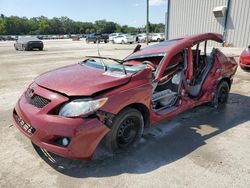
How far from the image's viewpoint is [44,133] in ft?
9.48

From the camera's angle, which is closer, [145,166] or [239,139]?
[145,166]

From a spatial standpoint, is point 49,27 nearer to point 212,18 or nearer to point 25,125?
point 212,18

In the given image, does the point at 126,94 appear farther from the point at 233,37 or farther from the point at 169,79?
the point at 233,37

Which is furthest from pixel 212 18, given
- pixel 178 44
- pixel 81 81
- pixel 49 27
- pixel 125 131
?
pixel 49 27

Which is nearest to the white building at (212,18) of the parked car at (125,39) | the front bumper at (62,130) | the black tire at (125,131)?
the parked car at (125,39)

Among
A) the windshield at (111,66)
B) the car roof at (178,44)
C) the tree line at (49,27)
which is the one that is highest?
the car roof at (178,44)

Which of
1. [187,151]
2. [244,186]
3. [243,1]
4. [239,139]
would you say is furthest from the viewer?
[243,1]

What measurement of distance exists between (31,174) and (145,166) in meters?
1.42

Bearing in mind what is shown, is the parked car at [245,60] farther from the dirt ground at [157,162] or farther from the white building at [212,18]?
the white building at [212,18]

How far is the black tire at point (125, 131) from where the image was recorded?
10.6ft

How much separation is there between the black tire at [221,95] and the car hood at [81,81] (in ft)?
8.68

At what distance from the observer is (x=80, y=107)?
2910mm

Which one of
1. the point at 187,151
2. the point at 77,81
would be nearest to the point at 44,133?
the point at 77,81

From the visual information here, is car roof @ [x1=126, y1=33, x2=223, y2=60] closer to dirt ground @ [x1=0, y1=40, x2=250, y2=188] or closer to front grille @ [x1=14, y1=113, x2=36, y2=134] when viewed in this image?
dirt ground @ [x1=0, y1=40, x2=250, y2=188]
